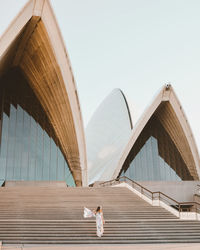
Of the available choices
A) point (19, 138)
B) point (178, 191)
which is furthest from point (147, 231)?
point (19, 138)

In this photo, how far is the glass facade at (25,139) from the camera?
2048 cm

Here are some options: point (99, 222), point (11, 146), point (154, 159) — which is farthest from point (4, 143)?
point (99, 222)

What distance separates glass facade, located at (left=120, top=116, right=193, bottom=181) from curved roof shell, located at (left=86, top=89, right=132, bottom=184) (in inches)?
84.5

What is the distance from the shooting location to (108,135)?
3127cm

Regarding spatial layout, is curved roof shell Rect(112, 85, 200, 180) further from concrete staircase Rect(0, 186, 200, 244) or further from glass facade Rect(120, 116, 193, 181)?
concrete staircase Rect(0, 186, 200, 244)

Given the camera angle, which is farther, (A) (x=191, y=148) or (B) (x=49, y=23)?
(A) (x=191, y=148)

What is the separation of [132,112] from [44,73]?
41.1 ft

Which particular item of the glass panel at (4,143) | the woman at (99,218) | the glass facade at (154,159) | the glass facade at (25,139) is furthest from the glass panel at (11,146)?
the woman at (99,218)

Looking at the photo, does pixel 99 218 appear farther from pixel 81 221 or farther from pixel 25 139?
pixel 25 139

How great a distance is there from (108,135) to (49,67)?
12.7m

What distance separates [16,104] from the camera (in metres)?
21.7

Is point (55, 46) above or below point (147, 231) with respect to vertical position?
above

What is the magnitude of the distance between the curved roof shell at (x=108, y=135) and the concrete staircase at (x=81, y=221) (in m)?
13.7

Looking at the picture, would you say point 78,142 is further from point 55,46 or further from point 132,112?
point 132,112
